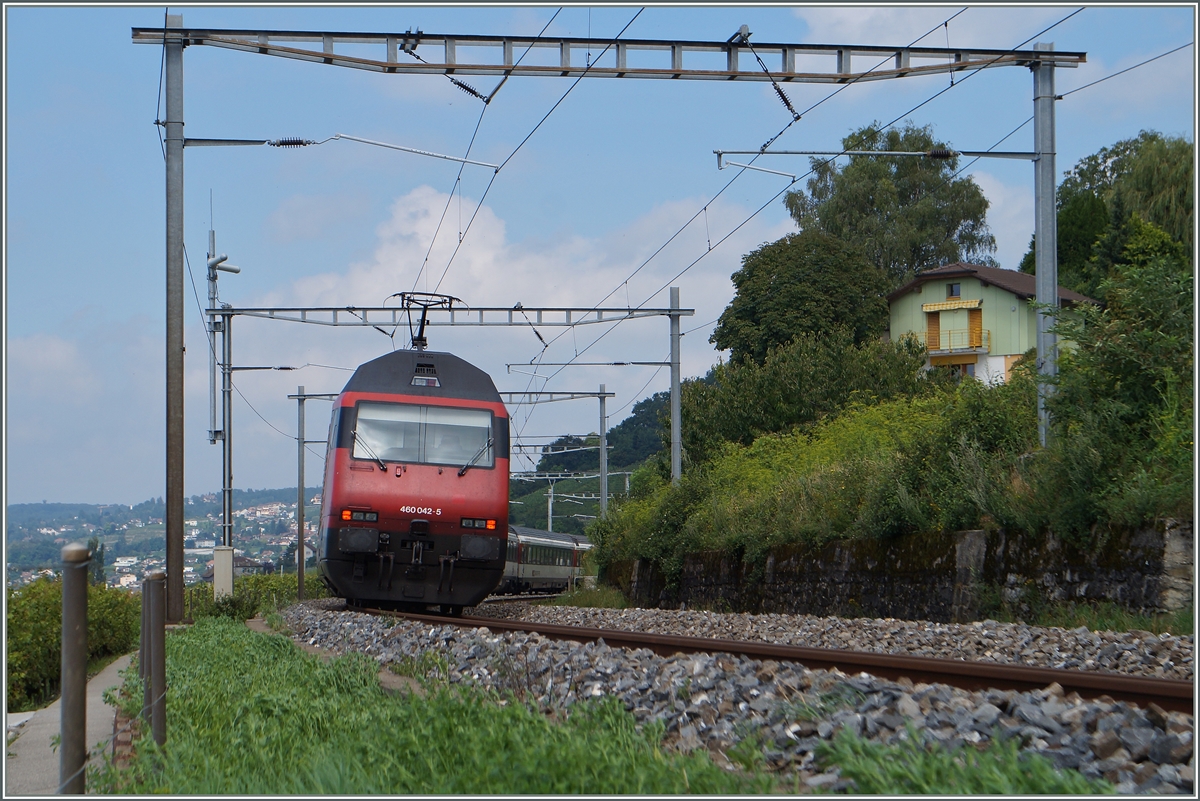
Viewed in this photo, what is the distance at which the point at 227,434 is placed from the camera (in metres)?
26.5

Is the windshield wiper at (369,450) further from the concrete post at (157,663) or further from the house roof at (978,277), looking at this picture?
the house roof at (978,277)

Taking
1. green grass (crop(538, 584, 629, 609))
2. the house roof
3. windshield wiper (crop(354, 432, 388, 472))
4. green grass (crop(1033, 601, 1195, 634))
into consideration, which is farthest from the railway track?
the house roof

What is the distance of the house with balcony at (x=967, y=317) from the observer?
53281 mm

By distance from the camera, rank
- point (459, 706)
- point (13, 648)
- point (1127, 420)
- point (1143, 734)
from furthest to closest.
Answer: point (1127, 420) < point (13, 648) < point (459, 706) < point (1143, 734)

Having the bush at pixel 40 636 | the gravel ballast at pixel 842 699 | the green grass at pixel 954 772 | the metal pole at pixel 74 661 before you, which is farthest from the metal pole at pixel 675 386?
the metal pole at pixel 74 661

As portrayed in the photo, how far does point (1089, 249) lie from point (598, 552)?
33.5m

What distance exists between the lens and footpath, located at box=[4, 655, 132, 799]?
596 cm

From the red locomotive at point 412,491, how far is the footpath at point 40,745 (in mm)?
6097

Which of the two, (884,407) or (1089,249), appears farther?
(1089,249)

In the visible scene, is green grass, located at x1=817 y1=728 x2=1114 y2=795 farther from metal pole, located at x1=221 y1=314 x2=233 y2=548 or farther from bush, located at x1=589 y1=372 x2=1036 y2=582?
metal pole, located at x1=221 y1=314 x2=233 y2=548

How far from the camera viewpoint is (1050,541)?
12570mm

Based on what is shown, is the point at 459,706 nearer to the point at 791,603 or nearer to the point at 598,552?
the point at 791,603

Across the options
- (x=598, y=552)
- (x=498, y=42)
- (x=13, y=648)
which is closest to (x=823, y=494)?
(x=498, y=42)

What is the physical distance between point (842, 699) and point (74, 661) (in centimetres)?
341
